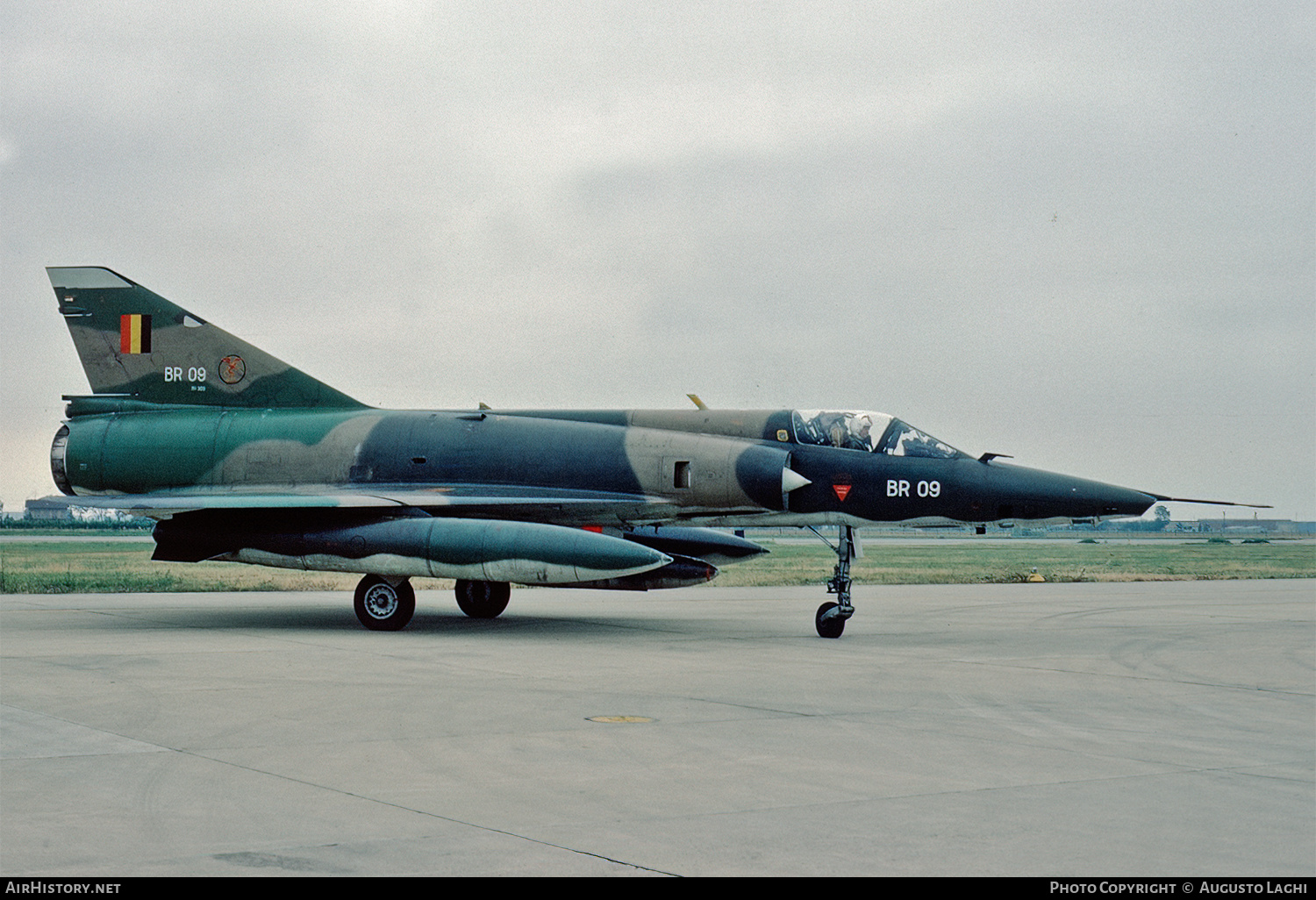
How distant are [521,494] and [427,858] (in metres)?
12.8

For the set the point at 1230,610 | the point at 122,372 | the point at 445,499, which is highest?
the point at 122,372

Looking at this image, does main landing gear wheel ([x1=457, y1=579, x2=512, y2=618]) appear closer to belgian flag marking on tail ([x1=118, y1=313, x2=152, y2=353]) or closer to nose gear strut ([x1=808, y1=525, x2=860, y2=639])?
nose gear strut ([x1=808, y1=525, x2=860, y2=639])

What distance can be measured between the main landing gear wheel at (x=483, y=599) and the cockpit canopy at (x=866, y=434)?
515 centimetres

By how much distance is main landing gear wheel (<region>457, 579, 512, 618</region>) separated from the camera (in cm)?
1947

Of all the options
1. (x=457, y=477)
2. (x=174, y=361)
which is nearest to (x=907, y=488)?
(x=457, y=477)

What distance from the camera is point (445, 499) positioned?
57.4ft

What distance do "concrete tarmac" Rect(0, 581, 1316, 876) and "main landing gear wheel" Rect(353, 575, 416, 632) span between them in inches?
38.4

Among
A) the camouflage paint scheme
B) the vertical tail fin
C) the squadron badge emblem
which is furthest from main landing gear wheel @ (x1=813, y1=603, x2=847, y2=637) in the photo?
the squadron badge emblem

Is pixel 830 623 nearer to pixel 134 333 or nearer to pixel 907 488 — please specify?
pixel 907 488

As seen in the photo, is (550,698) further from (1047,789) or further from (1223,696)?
(1223,696)

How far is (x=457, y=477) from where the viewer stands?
724 inches

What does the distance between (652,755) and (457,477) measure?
11.2 m

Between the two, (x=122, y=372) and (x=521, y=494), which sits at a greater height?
(x=122, y=372)
